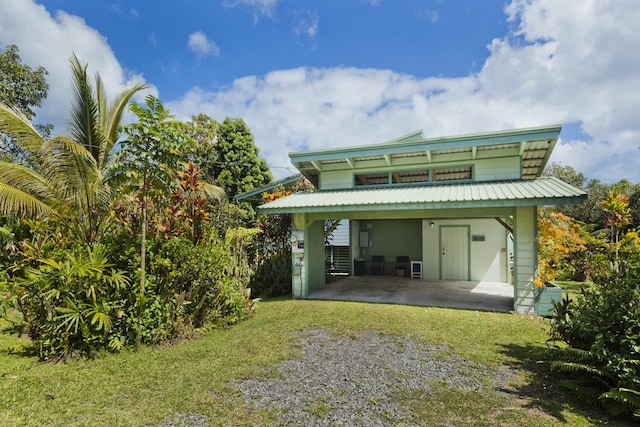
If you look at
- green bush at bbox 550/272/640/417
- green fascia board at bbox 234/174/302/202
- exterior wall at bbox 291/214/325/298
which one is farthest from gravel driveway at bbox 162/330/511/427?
green fascia board at bbox 234/174/302/202

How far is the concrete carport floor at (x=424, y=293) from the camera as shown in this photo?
29.5 ft

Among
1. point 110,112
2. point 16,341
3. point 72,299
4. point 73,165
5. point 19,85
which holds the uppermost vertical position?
A: point 19,85

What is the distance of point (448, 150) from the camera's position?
32.8ft

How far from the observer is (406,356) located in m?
5.12

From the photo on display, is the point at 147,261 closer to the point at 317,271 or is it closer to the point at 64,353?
the point at 64,353

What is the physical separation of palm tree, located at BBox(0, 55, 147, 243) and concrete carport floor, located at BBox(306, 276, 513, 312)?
625cm

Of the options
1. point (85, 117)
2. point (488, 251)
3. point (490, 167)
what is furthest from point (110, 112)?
point (488, 251)

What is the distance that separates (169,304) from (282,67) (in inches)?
476

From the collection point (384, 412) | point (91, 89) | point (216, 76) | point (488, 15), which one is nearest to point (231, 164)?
point (216, 76)

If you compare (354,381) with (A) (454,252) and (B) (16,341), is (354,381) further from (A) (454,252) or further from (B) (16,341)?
(A) (454,252)

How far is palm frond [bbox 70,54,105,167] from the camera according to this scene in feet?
23.7

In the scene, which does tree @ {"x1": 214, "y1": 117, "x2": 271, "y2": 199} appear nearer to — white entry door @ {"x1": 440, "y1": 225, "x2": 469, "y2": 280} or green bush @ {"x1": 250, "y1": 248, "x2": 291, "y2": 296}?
green bush @ {"x1": 250, "y1": 248, "x2": 291, "y2": 296}

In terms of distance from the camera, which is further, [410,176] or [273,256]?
[410,176]

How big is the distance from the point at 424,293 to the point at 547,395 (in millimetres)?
6666
